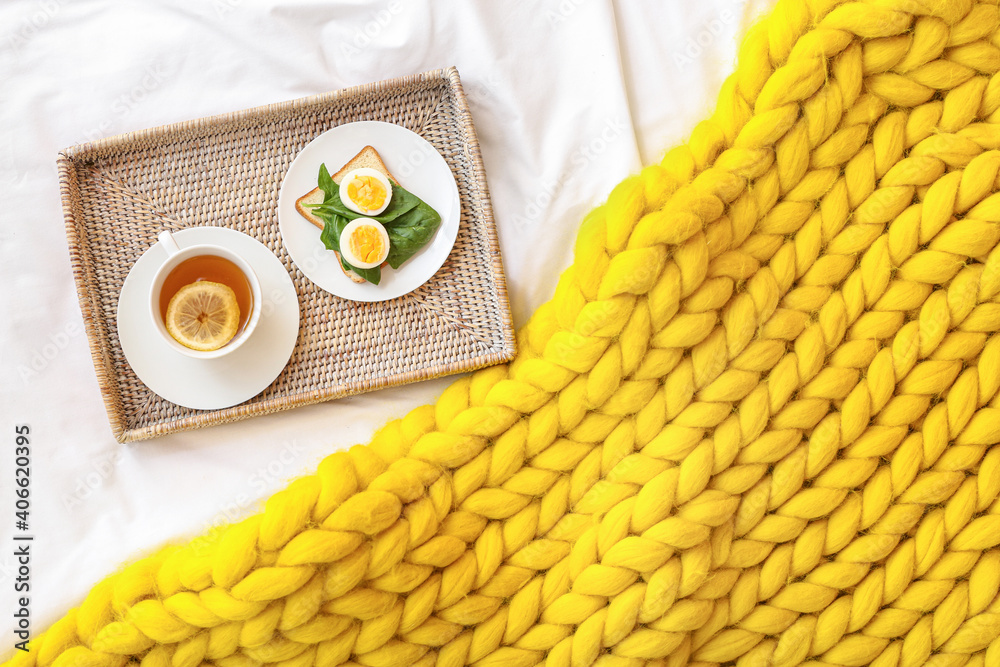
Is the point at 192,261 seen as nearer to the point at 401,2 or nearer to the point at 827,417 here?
the point at 401,2

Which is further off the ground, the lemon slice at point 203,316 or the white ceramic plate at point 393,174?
the white ceramic plate at point 393,174

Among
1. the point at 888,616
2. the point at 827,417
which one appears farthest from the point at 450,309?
the point at 888,616

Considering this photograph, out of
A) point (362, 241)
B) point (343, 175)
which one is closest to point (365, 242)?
point (362, 241)

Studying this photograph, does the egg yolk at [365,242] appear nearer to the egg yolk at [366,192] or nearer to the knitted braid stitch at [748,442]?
the egg yolk at [366,192]

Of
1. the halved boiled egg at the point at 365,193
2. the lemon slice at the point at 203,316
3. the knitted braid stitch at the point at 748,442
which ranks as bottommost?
the knitted braid stitch at the point at 748,442

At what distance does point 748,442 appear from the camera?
0.85m

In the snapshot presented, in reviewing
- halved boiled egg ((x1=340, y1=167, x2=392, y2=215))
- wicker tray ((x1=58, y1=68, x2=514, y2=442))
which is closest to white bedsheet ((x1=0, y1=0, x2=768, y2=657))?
wicker tray ((x1=58, y1=68, x2=514, y2=442))

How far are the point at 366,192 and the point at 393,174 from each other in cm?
6

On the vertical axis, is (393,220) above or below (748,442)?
above

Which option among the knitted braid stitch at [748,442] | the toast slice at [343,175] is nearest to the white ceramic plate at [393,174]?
the toast slice at [343,175]

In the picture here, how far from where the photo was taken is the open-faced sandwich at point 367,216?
894 millimetres

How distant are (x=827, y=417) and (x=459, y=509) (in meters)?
0.46

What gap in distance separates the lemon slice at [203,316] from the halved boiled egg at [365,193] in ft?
0.62

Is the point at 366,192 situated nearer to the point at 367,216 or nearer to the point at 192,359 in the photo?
the point at 367,216
